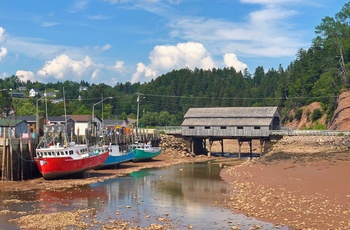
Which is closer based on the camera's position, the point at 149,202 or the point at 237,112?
the point at 149,202

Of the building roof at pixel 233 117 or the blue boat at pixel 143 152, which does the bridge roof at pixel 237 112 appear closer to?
the building roof at pixel 233 117

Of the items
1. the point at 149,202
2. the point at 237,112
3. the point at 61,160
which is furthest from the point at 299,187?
the point at 237,112

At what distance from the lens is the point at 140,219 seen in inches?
1086

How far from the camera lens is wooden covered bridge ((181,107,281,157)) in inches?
3073

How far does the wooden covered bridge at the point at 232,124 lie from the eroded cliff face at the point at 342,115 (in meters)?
11.0

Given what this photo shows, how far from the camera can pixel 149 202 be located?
3384 centimetres

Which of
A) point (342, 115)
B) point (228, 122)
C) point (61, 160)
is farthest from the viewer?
point (342, 115)

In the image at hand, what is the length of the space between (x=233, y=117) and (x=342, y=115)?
20564mm

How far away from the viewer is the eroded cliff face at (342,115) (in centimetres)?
8025

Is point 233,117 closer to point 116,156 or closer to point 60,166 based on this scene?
point 116,156

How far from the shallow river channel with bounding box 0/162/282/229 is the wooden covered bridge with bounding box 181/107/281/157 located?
31479mm

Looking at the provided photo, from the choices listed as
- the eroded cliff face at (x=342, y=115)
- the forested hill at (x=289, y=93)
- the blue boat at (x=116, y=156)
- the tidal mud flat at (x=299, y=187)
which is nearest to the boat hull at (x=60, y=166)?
the blue boat at (x=116, y=156)

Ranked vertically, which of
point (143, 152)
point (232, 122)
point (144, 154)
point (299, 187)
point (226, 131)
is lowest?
point (299, 187)

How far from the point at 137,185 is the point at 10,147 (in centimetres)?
1302
